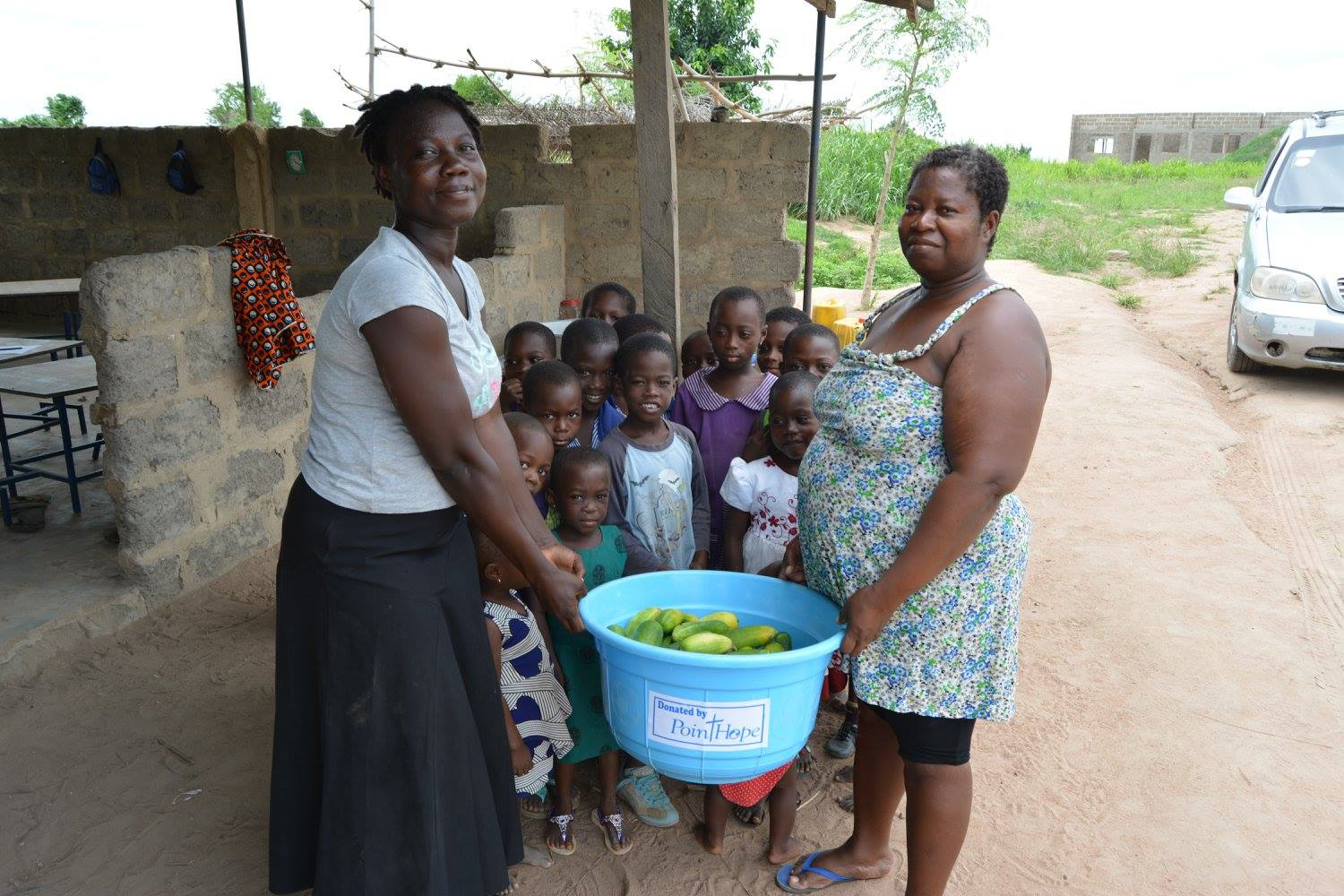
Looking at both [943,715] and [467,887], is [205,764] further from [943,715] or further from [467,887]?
[943,715]

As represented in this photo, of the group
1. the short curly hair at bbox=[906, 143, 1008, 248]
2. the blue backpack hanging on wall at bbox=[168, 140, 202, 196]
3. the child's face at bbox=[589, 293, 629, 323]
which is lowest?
the child's face at bbox=[589, 293, 629, 323]

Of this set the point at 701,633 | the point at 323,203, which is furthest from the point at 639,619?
the point at 323,203

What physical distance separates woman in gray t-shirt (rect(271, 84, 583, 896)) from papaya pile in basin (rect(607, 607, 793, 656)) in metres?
0.19

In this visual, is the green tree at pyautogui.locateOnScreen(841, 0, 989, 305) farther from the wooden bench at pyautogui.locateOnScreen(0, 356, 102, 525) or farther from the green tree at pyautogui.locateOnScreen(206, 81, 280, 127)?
the green tree at pyautogui.locateOnScreen(206, 81, 280, 127)

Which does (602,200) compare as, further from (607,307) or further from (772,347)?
(772,347)

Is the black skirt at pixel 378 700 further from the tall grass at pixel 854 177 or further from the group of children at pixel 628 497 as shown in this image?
the tall grass at pixel 854 177

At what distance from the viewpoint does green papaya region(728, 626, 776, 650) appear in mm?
2195

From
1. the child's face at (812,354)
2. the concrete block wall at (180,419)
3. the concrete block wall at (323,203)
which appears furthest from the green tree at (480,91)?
the child's face at (812,354)

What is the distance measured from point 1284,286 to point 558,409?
665 centimetres

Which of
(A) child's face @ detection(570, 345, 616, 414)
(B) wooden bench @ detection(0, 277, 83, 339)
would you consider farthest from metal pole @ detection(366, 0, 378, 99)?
(A) child's face @ detection(570, 345, 616, 414)

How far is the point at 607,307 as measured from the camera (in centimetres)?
474

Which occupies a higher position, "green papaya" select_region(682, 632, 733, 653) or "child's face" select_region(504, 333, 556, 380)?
"child's face" select_region(504, 333, 556, 380)

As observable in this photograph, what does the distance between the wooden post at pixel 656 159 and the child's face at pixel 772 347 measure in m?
0.42

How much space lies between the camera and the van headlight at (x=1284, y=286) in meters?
7.13
